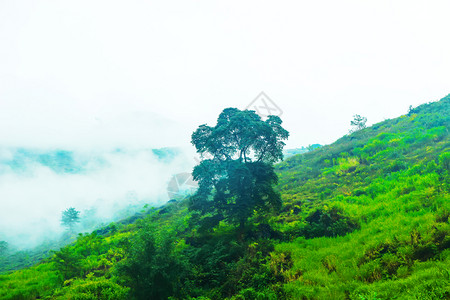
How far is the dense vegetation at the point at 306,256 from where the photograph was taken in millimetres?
7542

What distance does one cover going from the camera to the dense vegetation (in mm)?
7542

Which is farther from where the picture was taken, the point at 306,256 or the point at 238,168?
the point at 238,168

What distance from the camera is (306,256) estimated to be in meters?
10.7

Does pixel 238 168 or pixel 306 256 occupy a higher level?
pixel 238 168

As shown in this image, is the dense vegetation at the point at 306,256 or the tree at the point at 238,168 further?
the tree at the point at 238,168

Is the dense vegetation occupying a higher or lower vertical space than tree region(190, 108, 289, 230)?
lower

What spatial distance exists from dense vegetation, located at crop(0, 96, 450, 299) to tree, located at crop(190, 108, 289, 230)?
1.52 meters

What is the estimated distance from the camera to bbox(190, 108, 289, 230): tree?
592 inches

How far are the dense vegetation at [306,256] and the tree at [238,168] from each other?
1.52m

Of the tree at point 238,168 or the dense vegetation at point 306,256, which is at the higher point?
the tree at point 238,168

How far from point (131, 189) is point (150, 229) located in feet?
261

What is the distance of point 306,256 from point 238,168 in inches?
255

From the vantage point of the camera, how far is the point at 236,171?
1491 cm

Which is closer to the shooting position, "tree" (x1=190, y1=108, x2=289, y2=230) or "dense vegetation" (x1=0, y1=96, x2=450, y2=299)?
"dense vegetation" (x1=0, y1=96, x2=450, y2=299)
